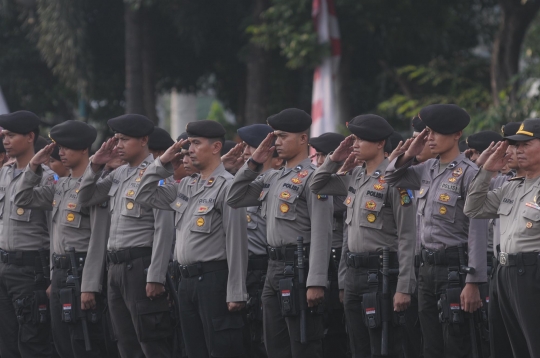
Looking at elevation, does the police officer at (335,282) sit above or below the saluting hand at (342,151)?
below

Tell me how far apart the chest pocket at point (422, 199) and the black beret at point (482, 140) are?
124cm

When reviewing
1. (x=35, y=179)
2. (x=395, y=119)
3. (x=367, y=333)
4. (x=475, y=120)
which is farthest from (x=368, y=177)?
(x=395, y=119)

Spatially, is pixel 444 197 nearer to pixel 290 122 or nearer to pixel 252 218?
pixel 290 122

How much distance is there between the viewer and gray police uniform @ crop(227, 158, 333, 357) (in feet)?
22.3

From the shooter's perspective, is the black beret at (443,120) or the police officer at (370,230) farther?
the black beret at (443,120)

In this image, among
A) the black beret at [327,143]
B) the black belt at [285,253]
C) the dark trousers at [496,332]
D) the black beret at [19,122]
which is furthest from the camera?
the black beret at [19,122]

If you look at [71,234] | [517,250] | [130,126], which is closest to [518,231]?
[517,250]

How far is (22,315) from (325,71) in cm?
805

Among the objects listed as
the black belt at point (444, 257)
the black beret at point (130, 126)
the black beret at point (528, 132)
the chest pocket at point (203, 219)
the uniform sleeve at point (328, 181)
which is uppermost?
the black beret at point (130, 126)

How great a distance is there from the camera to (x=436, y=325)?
6.66 metres

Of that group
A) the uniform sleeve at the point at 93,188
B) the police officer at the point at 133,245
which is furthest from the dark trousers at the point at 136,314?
the uniform sleeve at the point at 93,188

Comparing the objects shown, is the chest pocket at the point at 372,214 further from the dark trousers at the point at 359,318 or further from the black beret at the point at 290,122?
the black beret at the point at 290,122

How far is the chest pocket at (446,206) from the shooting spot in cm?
668

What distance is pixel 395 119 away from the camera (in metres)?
17.1
